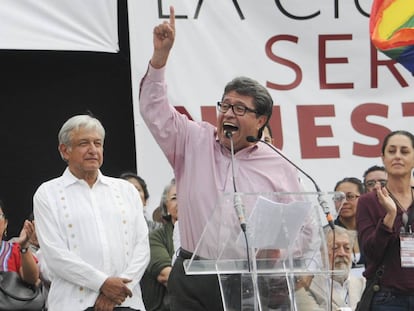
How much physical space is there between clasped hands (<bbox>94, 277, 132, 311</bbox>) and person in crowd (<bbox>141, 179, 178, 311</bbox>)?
1.13m

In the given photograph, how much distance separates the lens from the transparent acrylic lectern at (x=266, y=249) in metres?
3.88

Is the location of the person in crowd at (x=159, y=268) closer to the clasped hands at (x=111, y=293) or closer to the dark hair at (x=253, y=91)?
the clasped hands at (x=111, y=293)

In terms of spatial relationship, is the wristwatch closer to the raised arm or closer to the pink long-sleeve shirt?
the pink long-sleeve shirt

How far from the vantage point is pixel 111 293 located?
5.05 m

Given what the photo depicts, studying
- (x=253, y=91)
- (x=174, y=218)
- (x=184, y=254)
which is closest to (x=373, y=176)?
(x=174, y=218)

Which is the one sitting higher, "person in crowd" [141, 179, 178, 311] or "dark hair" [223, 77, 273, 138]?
"dark hair" [223, 77, 273, 138]

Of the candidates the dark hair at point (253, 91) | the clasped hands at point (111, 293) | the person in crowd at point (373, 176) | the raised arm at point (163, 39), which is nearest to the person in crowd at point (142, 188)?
the person in crowd at point (373, 176)

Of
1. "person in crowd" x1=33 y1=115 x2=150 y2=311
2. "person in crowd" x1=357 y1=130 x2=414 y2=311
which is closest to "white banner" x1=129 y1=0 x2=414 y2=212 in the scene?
"person in crowd" x1=357 y1=130 x2=414 y2=311

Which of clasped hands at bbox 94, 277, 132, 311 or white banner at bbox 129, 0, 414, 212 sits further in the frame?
white banner at bbox 129, 0, 414, 212

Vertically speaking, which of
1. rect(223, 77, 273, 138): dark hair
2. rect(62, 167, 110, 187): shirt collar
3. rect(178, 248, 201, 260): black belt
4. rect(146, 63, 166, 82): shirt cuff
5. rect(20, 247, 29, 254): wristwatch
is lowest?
rect(20, 247, 29, 254): wristwatch

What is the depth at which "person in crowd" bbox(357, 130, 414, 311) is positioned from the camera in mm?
5555

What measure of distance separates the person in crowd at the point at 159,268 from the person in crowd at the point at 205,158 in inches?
64.9

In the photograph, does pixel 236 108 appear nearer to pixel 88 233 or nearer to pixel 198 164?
Answer: pixel 198 164

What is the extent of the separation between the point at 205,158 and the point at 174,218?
196cm
